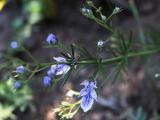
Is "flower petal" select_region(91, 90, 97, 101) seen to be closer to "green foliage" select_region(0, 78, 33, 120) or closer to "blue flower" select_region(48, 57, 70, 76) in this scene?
"blue flower" select_region(48, 57, 70, 76)

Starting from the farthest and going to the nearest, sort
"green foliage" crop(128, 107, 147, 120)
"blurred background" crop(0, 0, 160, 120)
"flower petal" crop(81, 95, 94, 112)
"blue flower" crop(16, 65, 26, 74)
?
"blurred background" crop(0, 0, 160, 120), "green foliage" crop(128, 107, 147, 120), "blue flower" crop(16, 65, 26, 74), "flower petal" crop(81, 95, 94, 112)

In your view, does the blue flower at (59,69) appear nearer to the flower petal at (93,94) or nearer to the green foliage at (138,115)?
the flower petal at (93,94)

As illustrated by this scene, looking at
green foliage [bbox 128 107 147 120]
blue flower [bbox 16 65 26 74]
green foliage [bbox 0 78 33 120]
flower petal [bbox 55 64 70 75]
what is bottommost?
green foliage [bbox 128 107 147 120]

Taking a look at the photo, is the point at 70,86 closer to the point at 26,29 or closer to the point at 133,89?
the point at 133,89

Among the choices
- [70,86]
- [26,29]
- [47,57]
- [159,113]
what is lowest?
[159,113]

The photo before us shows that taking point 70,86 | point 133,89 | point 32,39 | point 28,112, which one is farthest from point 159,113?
point 32,39

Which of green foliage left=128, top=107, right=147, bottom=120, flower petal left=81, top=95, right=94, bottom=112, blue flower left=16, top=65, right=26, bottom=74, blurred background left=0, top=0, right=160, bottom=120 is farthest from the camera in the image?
blurred background left=0, top=0, right=160, bottom=120

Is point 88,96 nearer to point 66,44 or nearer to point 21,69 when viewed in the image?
point 21,69

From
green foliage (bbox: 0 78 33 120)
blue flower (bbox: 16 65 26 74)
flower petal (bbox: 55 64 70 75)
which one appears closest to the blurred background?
green foliage (bbox: 0 78 33 120)

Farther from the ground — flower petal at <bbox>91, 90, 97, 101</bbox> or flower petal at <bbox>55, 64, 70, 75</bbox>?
flower petal at <bbox>55, 64, 70, 75</bbox>
